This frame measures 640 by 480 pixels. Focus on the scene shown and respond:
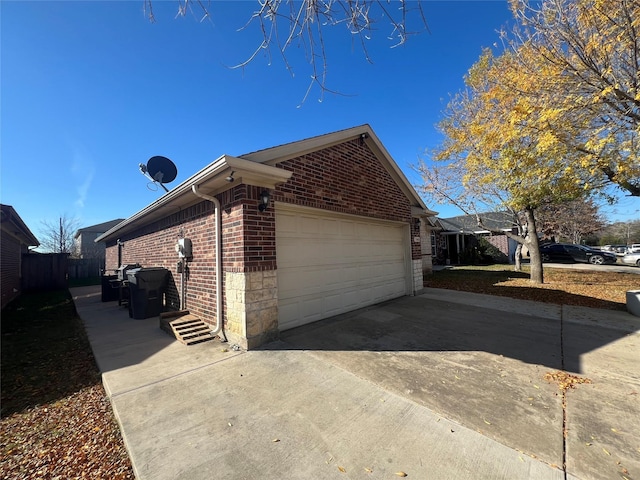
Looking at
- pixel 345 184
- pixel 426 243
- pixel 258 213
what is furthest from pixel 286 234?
pixel 426 243

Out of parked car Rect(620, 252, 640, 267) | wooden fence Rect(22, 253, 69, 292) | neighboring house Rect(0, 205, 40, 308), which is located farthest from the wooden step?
parked car Rect(620, 252, 640, 267)

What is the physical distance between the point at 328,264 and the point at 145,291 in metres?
4.48

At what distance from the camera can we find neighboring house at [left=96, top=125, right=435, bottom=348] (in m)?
4.22

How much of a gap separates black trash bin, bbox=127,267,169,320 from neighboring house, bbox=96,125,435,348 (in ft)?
0.95

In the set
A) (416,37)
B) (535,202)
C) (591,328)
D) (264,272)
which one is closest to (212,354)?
(264,272)

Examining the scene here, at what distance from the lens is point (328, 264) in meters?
5.86

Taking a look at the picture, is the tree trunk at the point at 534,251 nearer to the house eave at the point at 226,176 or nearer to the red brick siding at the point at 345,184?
the red brick siding at the point at 345,184

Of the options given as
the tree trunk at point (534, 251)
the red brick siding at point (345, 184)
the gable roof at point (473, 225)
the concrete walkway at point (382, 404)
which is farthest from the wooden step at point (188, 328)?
the gable roof at point (473, 225)

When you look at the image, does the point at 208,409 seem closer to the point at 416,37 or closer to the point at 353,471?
the point at 353,471

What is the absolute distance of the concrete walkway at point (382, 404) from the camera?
192 cm

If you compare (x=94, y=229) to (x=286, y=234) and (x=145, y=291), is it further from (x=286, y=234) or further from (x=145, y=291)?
(x=286, y=234)

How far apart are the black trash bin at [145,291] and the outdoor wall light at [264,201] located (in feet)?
12.9

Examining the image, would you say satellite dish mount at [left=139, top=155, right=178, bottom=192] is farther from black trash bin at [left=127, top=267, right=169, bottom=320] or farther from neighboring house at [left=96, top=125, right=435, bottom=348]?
black trash bin at [left=127, top=267, right=169, bottom=320]

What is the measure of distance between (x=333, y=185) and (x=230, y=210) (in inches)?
93.1
